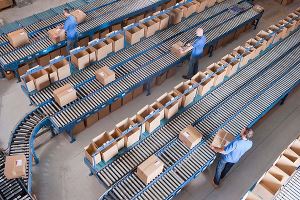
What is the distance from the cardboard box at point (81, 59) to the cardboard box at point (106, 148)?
8.51 feet

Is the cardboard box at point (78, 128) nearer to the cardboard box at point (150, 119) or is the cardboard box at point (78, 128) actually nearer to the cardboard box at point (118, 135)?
the cardboard box at point (118, 135)

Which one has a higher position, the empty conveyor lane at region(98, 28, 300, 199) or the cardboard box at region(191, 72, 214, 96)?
the cardboard box at region(191, 72, 214, 96)

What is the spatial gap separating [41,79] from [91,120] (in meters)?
1.65

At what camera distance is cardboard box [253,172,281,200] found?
20.6 feet

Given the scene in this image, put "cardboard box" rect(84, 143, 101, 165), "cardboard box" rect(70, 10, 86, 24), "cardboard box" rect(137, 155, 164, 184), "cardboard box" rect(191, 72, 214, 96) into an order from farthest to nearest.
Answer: "cardboard box" rect(70, 10, 86, 24), "cardboard box" rect(191, 72, 214, 96), "cardboard box" rect(84, 143, 101, 165), "cardboard box" rect(137, 155, 164, 184)

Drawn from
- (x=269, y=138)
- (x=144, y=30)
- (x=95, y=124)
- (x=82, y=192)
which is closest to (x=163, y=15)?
(x=144, y=30)

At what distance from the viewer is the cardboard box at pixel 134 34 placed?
31.5ft

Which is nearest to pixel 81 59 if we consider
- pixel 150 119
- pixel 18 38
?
pixel 18 38

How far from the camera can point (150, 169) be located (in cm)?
655

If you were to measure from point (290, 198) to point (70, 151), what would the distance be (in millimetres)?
5154

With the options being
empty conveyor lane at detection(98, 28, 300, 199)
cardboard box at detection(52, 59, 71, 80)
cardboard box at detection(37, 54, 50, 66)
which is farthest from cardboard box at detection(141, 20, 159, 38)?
cardboard box at detection(37, 54, 50, 66)

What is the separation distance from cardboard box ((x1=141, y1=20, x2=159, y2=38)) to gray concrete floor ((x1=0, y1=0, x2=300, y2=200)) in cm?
161

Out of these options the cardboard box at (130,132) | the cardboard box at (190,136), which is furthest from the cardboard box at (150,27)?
the cardboard box at (190,136)

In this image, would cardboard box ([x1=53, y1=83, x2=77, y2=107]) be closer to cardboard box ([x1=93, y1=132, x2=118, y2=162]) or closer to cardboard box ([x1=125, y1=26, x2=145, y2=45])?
cardboard box ([x1=93, y1=132, x2=118, y2=162])
